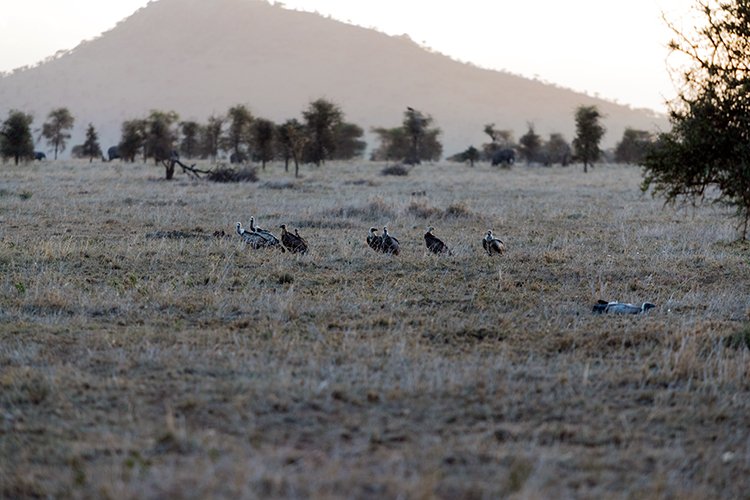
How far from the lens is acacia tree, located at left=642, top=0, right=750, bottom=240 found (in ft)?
34.5

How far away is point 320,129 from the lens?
2312 inches

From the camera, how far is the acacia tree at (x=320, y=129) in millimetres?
58500

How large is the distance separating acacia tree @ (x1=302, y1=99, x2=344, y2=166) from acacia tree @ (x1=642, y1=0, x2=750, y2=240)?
47889 millimetres

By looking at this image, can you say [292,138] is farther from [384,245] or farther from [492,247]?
[492,247]

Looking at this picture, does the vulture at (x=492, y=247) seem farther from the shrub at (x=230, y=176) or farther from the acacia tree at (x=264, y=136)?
the acacia tree at (x=264, y=136)

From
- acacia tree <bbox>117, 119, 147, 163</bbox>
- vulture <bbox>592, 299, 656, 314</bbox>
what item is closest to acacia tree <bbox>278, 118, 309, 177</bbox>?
acacia tree <bbox>117, 119, 147, 163</bbox>

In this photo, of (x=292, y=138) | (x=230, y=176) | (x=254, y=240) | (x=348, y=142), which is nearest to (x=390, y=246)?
(x=254, y=240)

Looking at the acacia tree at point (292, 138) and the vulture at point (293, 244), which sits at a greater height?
the acacia tree at point (292, 138)

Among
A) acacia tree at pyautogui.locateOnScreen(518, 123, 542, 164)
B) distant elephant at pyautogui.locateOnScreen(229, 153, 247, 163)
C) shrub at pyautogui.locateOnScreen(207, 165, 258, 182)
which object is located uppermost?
acacia tree at pyautogui.locateOnScreen(518, 123, 542, 164)

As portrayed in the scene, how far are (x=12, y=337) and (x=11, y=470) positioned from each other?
11.9 ft

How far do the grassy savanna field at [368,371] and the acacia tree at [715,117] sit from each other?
1575 mm

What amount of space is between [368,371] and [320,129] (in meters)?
52.5

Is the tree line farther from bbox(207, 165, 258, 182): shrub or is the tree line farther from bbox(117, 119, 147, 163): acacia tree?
bbox(207, 165, 258, 182): shrub

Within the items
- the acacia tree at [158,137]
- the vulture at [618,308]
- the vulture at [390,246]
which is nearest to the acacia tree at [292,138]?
the acacia tree at [158,137]
